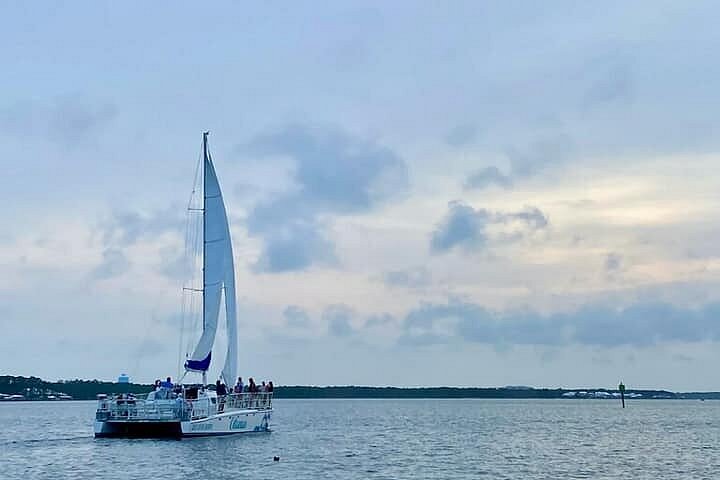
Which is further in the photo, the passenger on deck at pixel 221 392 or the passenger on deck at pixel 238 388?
the passenger on deck at pixel 238 388

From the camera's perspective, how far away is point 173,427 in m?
47.3

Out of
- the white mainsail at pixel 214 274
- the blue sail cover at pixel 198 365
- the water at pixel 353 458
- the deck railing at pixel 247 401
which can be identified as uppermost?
the white mainsail at pixel 214 274

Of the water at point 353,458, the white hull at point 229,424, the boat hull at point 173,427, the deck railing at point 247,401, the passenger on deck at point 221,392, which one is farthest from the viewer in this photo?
the deck railing at point 247,401

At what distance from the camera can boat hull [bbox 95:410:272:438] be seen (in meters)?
47.2

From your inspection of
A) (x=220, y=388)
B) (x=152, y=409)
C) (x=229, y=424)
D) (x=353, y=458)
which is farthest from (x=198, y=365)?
(x=353, y=458)

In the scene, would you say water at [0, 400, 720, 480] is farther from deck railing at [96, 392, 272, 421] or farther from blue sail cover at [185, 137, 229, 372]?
blue sail cover at [185, 137, 229, 372]

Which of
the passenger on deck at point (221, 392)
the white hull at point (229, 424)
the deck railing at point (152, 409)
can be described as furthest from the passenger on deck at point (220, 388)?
the deck railing at point (152, 409)

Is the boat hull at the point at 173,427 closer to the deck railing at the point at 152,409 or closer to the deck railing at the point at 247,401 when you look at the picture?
the deck railing at the point at 152,409

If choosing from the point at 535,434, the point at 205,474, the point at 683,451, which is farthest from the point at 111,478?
the point at 535,434

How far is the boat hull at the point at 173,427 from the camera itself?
155ft

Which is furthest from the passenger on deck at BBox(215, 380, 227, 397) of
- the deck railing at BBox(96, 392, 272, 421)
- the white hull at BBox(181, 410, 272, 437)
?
the deck railing at BBox(96, 392, 272, 421)

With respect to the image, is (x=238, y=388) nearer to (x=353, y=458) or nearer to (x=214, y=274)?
(x=214, y=274)

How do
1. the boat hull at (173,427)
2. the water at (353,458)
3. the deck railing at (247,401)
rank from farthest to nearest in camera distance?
the deck railing at (247,401) → the boat hull at (173,427) → the water at (353,458)

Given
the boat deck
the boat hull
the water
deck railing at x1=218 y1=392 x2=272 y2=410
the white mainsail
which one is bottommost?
the water
